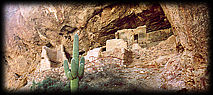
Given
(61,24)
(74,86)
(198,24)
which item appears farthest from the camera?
(61,24)

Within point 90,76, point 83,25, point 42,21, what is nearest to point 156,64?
point 90,76

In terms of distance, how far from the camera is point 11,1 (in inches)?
331

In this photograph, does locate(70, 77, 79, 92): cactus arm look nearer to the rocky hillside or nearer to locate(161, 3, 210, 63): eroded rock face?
the rocky hillside

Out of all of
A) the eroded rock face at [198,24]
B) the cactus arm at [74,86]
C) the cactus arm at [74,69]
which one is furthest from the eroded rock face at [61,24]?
the cactus arm at [74,86]

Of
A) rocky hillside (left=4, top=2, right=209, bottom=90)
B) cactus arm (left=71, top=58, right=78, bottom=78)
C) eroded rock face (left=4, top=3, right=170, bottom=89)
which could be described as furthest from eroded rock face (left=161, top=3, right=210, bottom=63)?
eroded rock face (left=4, top=3, right=170, bottom=89)

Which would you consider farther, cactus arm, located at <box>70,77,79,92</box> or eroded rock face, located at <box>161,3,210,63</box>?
cactus arm, located at <box>70,77,79,92</box>

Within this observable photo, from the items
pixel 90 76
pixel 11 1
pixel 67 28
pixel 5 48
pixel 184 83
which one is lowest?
pixel 90 76

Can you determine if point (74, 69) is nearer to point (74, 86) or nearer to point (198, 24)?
point (74, 86)

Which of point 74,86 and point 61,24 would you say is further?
point 61,24

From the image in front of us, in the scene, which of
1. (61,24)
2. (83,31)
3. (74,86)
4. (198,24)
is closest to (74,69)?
(74,86)

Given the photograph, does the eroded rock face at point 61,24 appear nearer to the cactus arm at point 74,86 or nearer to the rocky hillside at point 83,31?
the rocky hillside at point 83,31

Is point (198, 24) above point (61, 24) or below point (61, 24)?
below

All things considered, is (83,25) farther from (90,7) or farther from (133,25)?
(133,25)

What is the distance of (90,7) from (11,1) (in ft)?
19.3
